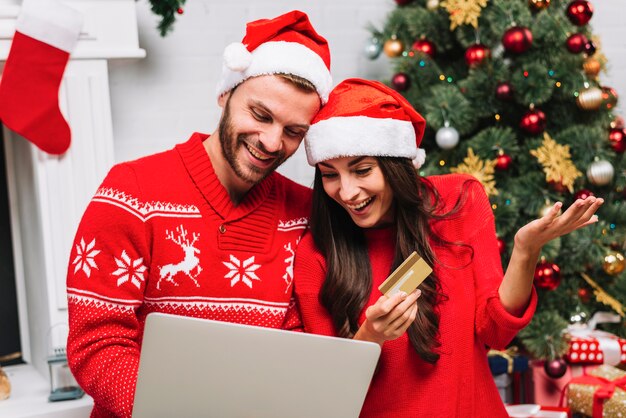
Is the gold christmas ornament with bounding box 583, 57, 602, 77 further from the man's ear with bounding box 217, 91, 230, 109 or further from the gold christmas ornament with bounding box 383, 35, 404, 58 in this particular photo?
the man's ear with bounding box 217, 91, 230, 109

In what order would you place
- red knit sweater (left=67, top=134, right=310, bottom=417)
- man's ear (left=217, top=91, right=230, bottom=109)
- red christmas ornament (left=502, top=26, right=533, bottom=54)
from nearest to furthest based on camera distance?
red knit sweater (left=67, top=134, right=310, bottom=417), man's ear (left=217, top=91, right=230, bottom=109), red christmas ornament (left=502, top=26, right=533, bottom=54)

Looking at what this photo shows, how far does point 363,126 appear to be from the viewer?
1.54 metres

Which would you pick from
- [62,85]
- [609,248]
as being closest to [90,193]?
[62,85]

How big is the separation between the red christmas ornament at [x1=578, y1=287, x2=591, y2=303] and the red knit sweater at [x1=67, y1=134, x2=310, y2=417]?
1.15 m

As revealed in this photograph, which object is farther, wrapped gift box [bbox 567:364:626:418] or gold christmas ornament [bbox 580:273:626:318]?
gold christmas ornament [bbox 580:273:626:318]

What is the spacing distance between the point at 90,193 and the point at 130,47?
42 cm

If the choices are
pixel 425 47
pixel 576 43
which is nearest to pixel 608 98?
pixel 576 43

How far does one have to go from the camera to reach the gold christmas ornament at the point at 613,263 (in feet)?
7.80

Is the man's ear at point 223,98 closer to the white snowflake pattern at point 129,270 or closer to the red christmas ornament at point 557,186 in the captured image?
the white snowflake pattern at point 129,270

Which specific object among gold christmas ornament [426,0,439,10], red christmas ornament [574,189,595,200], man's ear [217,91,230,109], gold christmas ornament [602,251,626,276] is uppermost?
gold christmas ornament [426,0,439,10]

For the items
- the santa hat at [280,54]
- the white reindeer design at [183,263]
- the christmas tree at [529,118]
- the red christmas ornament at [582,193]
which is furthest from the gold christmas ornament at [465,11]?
the white reindeer design at [183,263]

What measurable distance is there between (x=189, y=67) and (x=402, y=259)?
1.20 m

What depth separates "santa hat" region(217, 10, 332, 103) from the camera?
5.19ft

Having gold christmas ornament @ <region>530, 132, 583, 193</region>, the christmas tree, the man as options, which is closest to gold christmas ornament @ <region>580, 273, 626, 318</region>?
the christmas tree
